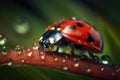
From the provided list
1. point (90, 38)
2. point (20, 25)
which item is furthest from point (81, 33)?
point (20, 25)

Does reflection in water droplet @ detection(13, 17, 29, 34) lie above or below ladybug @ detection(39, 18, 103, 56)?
above

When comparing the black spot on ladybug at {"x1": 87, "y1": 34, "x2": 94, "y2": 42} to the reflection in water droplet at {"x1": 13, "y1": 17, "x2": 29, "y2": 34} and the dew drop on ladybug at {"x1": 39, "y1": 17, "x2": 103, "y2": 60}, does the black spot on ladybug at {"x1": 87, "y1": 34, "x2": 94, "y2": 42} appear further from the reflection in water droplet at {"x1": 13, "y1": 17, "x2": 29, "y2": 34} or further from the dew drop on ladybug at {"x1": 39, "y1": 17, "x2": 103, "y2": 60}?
the reflection in water droplet at {"x1": 13, "y1": 17, "x2": 29, "y2": 34}

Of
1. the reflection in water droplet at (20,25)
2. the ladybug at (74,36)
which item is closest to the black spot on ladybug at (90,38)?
the ladybug at (74,36)

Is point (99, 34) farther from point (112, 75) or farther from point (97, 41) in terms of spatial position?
point (112, 75)

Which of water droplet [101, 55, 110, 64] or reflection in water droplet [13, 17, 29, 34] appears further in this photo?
reflection in water droplet [13, 17, 29, 34]

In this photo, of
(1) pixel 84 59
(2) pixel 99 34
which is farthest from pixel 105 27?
(1) pixel 84 59

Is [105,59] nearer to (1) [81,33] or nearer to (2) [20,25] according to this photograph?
(1) [81,33]

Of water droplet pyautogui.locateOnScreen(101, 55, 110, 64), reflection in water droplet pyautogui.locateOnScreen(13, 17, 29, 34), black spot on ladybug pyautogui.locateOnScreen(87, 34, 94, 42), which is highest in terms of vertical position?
reflection in water droplet pyautogui.locateOnScreen(13, 17, 29, 34)

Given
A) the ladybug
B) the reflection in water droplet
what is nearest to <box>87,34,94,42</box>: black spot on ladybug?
the ladybug
